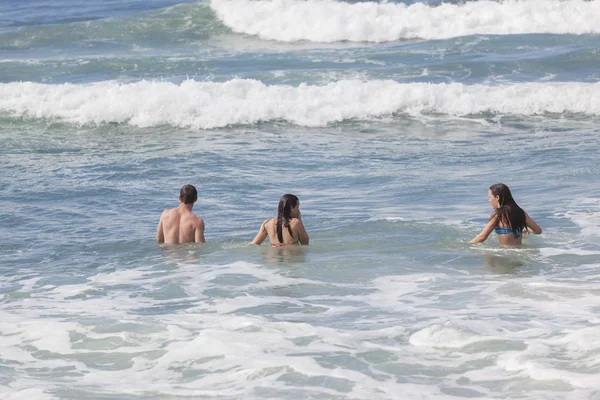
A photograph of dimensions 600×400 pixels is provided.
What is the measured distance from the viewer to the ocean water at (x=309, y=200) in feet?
22.6

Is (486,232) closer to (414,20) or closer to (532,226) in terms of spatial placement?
(532,226)

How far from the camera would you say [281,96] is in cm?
2091

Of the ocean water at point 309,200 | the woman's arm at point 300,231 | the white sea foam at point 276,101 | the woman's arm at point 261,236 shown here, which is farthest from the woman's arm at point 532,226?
the white sea foam at point 276,101

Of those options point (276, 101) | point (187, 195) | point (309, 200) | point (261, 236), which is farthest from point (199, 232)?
point (276, 101)

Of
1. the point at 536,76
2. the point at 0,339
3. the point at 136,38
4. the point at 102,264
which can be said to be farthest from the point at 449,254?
the point at 136,38

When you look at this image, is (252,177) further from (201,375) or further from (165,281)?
(201,375)

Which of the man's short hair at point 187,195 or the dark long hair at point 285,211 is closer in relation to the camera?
the dark long hair at point 285,211

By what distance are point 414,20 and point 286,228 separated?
2006 centimetres

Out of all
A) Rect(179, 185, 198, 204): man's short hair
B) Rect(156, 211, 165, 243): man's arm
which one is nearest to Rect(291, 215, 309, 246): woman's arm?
Rect(179, 185, 198, 204): man's short hair

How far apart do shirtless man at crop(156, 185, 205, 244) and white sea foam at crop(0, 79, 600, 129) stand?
8.32 m

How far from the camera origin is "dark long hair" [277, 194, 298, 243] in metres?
10.5

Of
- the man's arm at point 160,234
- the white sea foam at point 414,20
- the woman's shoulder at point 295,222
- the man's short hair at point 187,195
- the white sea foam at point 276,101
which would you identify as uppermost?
the white sea foam at point 414,20

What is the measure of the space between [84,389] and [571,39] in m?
21.9

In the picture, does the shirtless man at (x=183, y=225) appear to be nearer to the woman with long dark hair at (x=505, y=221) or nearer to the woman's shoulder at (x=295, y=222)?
the woman's shoulder at (x=295, y=222)
